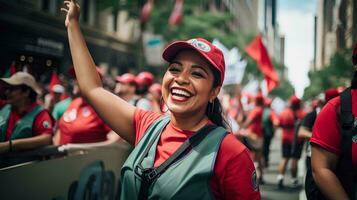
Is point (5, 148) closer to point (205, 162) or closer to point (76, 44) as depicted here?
point (76, 44)

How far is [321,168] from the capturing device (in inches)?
98.2

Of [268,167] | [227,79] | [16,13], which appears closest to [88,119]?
[227,79]

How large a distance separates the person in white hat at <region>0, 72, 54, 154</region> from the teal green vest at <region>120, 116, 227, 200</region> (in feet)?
5.50

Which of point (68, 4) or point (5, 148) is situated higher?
point (68, 4)

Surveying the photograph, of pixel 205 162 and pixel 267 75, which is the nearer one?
pixel 205 162

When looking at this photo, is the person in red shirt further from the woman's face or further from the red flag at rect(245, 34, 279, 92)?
the woman's face

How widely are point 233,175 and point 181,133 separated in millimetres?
377

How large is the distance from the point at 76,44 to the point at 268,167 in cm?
1007

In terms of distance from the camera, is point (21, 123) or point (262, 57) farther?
point (262, 57)

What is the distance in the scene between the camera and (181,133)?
2.21 m

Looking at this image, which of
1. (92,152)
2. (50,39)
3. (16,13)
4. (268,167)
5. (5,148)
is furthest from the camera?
(50,39)

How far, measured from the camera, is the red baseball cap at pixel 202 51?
2.14m

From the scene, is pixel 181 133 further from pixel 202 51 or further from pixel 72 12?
pixel 72 12

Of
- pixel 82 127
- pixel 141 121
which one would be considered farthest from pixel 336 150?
pixel 82 127
